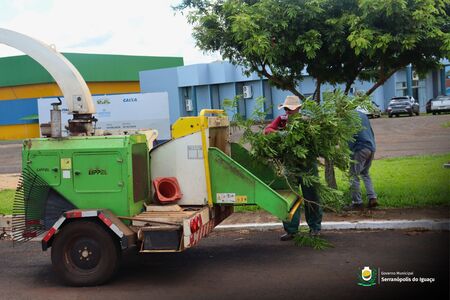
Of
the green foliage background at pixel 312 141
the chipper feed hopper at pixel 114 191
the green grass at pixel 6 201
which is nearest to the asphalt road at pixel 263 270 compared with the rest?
the chipper feed hopper at pixel 114 191

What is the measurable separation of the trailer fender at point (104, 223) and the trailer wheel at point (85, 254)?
0.08m

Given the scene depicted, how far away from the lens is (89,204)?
240 inches

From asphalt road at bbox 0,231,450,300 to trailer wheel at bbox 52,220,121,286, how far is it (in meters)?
0.14

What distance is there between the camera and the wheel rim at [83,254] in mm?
5953

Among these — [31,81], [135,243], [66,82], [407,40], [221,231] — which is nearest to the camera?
[135,243]

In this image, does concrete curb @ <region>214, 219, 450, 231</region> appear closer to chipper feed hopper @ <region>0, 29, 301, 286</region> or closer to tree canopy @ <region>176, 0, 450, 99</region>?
chipper feed hopper @ <region>0, 29, 301, 286</region>

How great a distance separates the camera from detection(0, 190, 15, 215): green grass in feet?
33.0

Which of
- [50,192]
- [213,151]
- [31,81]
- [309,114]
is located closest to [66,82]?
[50,192]

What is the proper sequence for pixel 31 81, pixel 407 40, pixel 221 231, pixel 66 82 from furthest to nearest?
pixel 31 81
pixel 221 231
pixel 407 40
pixel 66 82

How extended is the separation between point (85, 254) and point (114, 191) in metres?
0.75

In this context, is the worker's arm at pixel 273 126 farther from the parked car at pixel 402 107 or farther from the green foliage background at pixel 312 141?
the parked car at pixel 402 107

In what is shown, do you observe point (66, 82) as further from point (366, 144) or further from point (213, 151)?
point (366, 144)

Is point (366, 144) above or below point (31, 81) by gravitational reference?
below

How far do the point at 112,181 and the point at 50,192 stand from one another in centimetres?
78
